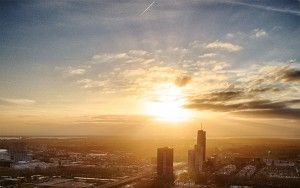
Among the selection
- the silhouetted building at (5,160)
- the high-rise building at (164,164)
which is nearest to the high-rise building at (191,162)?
the high-rise building at (164,164)

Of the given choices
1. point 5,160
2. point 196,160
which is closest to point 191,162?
point 196,160

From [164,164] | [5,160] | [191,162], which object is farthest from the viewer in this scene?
[5,160]

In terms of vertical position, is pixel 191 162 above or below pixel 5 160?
above

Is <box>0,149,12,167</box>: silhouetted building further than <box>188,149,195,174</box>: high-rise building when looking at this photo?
Yes

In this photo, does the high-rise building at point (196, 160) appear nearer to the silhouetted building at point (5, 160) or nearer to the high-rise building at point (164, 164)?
the high-rise building at point (164, 164)

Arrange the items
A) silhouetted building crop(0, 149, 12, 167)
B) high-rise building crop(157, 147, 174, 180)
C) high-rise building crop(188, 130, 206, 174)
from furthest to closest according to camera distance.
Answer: silhouetted building crop(0, 149, 12, 167)
high-rise building crop(188, 130, 206, 174)
high-rise building crop(157, 147, 174, 180)

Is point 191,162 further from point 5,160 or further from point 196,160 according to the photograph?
point 5,160

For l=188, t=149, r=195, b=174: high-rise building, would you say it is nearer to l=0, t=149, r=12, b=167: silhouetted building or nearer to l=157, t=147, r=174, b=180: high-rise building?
l=157, t=147, r=174, b=180: high-rise building

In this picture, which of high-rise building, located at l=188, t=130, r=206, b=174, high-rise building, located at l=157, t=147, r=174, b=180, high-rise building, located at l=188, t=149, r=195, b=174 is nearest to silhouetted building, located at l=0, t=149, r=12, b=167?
high-rise building, located at l=157, t=147, r=174, b=180
